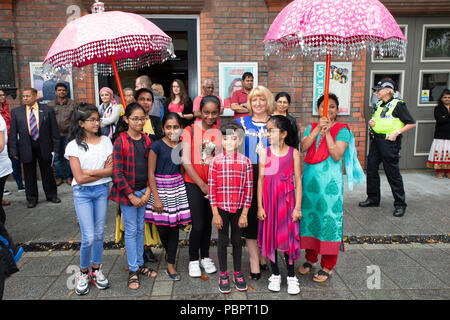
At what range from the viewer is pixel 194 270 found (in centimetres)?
331

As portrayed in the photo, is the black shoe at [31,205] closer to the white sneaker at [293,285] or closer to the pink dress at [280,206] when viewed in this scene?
the pink dress at [280,206]

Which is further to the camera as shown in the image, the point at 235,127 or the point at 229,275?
the point at 229,275

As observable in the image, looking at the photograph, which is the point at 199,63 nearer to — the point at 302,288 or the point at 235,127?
the point at 235,127

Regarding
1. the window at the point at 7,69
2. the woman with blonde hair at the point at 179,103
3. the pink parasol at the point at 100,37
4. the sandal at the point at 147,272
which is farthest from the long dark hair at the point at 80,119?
the window at the point at 7,69

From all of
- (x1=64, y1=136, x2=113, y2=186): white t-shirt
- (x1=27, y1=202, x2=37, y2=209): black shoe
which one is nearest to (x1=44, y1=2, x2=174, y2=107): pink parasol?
(x1=64, y1=136, x2=113, y2=186): white t-shirt

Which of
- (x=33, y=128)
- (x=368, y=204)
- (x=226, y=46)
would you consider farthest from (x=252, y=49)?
(x=33, y=128)

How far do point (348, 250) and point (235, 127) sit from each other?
2109mm

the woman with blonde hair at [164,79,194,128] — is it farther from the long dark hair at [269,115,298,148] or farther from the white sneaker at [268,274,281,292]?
the white sneaker at [268,274,281,292]

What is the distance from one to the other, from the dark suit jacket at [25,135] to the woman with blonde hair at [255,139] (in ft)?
12.7

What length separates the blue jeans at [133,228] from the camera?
10.3ft

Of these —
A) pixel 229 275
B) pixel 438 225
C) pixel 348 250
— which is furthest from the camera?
pixel 438 225

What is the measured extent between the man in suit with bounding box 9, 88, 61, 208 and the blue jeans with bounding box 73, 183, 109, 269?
2982 mm

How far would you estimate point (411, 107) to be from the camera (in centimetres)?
738
